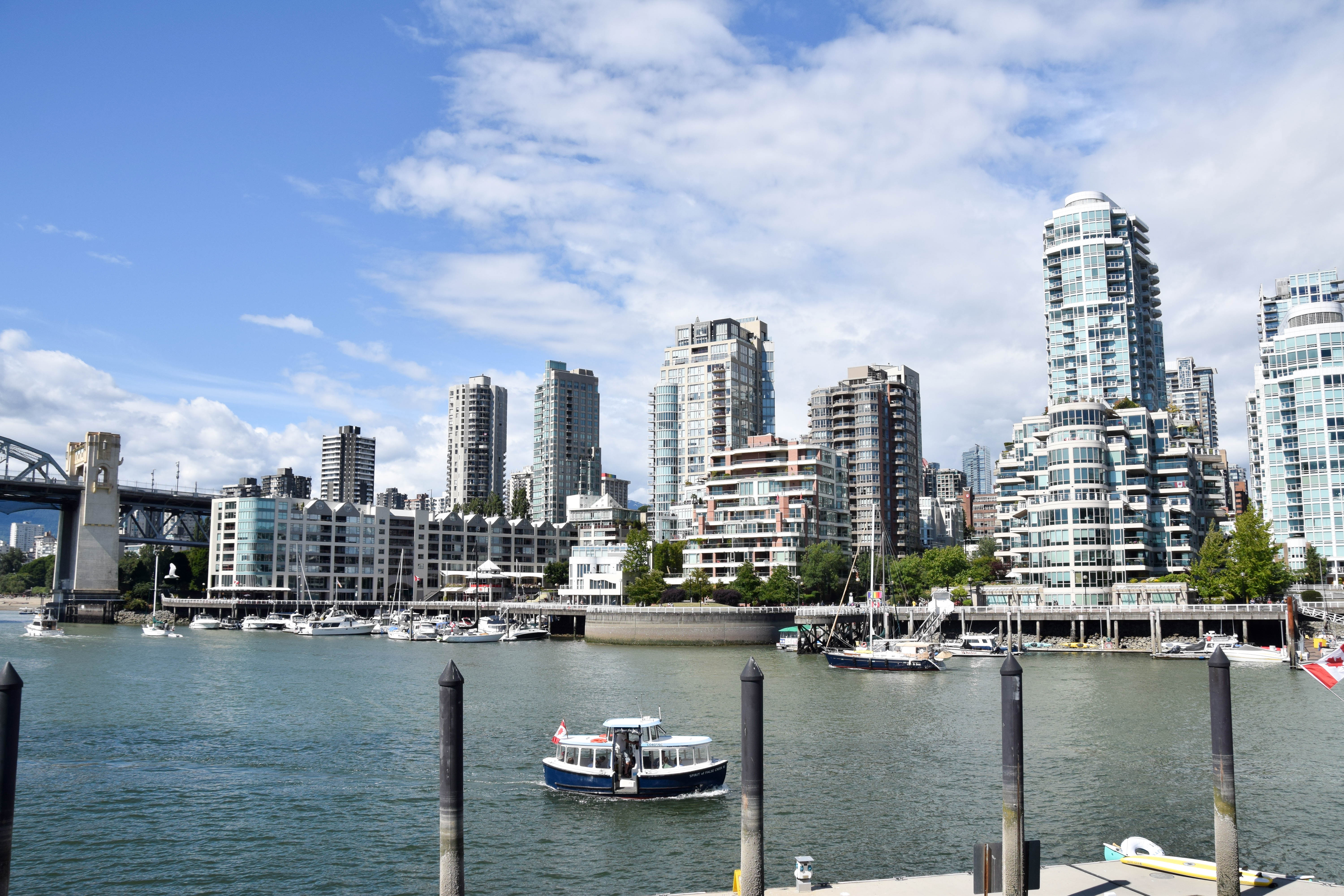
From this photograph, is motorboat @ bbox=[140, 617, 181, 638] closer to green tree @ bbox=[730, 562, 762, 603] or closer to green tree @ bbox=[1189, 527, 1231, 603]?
green tree @ bbox=[730, 562, 762, 603]

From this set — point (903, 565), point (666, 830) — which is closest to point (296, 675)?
point (666, 830)

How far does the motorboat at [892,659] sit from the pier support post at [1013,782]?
229 feet

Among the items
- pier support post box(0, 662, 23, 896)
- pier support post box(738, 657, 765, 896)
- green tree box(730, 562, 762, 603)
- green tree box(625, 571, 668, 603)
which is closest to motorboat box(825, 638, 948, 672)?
green tree box(730, 562, 762, 603)

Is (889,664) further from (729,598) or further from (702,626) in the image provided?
(729,598)

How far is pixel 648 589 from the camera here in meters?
154

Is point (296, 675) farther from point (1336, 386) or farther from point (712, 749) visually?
point (1336, 386)

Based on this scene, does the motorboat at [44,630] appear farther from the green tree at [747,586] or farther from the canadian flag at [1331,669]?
the canadian flag at [1331,669]

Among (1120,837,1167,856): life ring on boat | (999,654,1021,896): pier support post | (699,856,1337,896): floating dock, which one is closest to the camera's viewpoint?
(999,654,1021,896): pier support post

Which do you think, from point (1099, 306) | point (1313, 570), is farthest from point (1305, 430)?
point (1099, 306)

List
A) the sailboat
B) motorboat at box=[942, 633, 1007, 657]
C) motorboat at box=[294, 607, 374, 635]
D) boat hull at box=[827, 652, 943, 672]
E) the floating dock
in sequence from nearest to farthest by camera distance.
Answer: the floating dock → boat hull at box=[827, 652, 943, 672] → motorboat at box=[942, 633, 1007, 657] → the sailboat → motorboat at box=[294, 607, 374, 635]

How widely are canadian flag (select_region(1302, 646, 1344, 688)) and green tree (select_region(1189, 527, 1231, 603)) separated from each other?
317ft

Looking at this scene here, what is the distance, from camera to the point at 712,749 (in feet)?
153

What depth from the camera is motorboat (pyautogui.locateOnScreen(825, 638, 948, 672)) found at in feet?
295

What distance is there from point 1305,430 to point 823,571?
7830 centimetres
